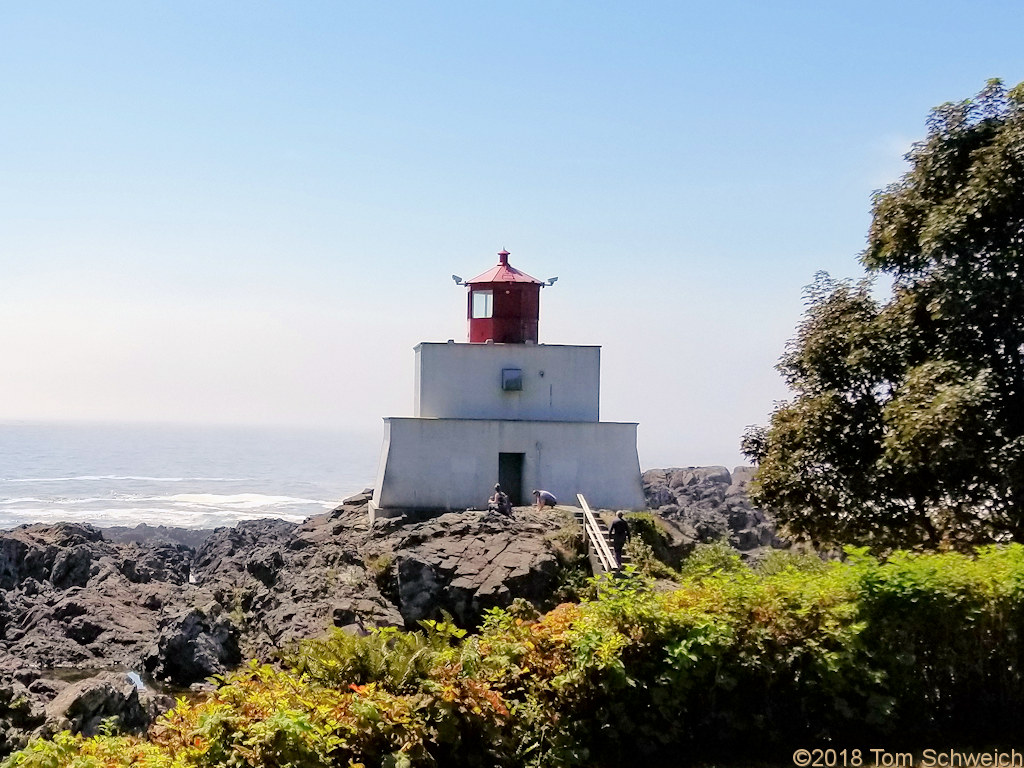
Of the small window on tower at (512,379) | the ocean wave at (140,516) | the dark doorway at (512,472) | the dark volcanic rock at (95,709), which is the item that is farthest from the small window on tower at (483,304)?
A: the ocean wave at (140,516)

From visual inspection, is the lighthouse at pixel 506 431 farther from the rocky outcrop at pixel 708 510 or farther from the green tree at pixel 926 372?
the green tree at pixel 926 372

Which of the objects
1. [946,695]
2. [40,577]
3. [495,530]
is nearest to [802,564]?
[495,530]

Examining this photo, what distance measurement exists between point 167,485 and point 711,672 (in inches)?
4374

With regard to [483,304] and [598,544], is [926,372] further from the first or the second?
[483,304]

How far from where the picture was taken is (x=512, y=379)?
30.4 meters

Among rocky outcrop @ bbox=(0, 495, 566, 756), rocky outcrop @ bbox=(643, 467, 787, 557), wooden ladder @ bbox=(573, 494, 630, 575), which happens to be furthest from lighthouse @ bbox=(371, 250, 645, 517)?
wooden ladder @ bbox=(573, 494, 630, 575)

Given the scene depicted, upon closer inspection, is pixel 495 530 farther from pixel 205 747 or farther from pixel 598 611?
pixel 205 747

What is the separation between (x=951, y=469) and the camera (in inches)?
555

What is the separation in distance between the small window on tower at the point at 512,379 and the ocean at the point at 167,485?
156 ft

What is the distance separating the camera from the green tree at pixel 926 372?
13953mm

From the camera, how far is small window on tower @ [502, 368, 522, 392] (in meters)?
30.4

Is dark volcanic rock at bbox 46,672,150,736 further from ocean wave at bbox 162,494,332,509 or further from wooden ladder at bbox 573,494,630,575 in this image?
ocean wave at bbox 162,494,332,509

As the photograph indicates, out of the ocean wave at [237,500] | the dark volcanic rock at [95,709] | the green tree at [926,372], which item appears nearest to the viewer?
the green tree at [926,372]

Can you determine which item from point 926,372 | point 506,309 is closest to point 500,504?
point 506,309
